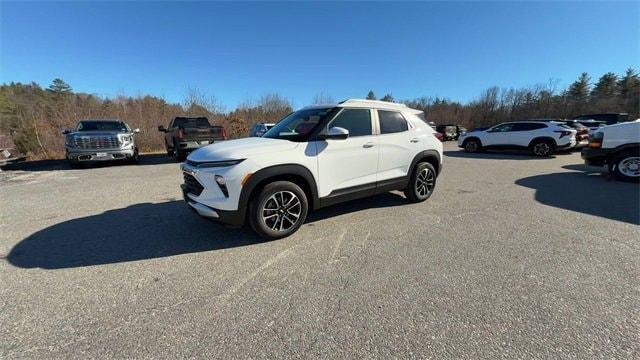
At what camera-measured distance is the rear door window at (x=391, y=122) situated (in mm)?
4645

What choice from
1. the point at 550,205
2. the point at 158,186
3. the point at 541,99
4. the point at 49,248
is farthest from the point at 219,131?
the point at 541,99

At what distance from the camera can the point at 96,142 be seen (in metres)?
9.85

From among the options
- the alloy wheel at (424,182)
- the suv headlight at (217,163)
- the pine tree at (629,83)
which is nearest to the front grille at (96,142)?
the suv headlight at (217,163)

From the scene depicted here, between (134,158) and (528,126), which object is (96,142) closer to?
(134,158)

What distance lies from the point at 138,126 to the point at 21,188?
1351cm

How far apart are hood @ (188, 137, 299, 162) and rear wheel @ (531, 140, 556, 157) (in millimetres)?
13464

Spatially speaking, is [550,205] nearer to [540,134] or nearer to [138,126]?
[540,134]

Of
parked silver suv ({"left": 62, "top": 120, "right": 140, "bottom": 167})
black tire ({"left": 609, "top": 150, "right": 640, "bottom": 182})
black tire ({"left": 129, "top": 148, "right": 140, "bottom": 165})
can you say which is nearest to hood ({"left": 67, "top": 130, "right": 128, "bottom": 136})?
parked silver suv ({"left": 62, "top": 120, "right": 140, "bottom": 167})

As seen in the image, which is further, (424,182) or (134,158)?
(134,158)

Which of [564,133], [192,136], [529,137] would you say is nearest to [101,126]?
[192,136]

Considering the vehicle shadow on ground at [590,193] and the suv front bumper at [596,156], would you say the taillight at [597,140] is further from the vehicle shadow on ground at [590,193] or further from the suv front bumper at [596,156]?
the vehicle shadow on ground at [590,193]

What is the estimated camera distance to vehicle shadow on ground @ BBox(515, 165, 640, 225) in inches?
190

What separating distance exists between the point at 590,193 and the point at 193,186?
7786 millimetres

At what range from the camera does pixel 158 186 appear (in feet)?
22.9
